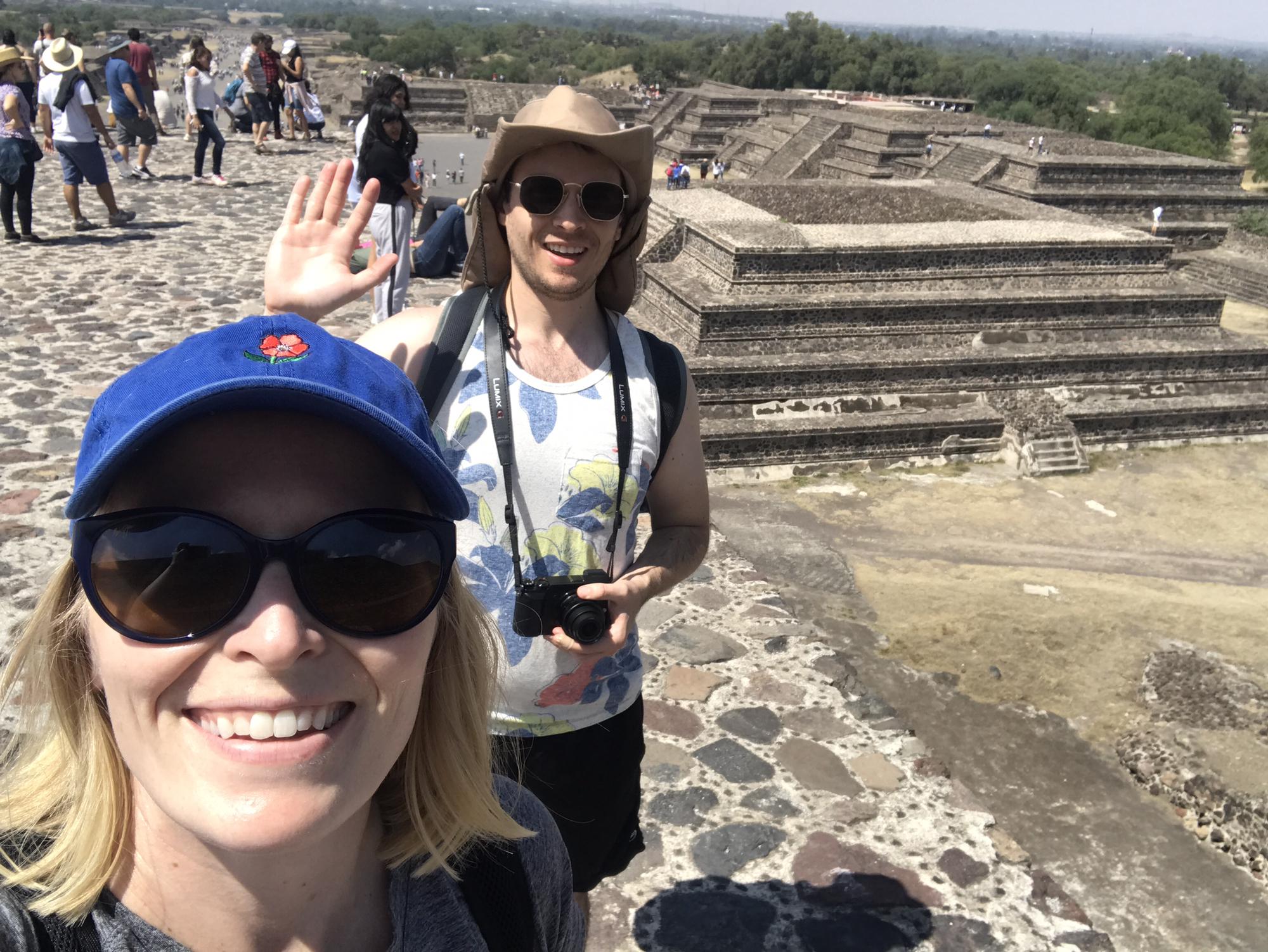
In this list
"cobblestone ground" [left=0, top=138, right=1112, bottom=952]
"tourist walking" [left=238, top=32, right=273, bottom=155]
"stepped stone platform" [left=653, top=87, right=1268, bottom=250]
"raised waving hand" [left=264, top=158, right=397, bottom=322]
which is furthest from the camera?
"stepped stone platform" [left=653, top=87, right=1268, bottom=250]

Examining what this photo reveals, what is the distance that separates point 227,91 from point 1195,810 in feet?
55.1

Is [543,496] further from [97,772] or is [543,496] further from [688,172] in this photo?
[688,172]

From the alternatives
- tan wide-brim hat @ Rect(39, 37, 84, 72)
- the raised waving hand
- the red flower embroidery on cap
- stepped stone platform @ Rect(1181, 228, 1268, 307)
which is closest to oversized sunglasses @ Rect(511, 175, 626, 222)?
the raised waving hand

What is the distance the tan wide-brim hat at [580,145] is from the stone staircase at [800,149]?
1832cm

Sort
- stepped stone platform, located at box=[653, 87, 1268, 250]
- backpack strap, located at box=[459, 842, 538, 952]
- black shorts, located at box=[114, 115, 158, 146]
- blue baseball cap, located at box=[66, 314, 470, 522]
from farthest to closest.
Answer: stepped stone platform, located at box=[653, 87, 1268, 250], black shorts, located at box=[114, 115, 158, 146], backpack strap, located at box=[459, 842, 538, 952], blue baseball cap, located at box=[66, 314, 470, 522]

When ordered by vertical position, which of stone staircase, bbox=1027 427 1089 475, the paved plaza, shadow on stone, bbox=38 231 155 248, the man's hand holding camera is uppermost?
the man's hand holding camera

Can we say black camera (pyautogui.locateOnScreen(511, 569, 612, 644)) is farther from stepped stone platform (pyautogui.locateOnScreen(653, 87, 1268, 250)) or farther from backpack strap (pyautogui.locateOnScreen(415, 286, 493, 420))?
stepped stone platform (pyautogui.locateOnScreen(653, 87, 1268, 250))

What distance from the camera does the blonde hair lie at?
111 cm

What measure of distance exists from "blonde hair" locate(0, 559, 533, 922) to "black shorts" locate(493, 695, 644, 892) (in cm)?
81

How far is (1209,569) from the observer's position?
24.6 feet

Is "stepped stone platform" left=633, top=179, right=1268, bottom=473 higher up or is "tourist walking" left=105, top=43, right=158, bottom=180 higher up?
"tourist walking" left=105, top=43, right=158, bottom=180

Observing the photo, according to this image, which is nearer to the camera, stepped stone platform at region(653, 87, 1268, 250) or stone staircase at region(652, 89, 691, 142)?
stepped stone platform at region(653, 87, 1268, 250)

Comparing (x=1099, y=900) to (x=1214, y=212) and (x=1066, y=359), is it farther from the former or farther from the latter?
(x=1214, y=212)

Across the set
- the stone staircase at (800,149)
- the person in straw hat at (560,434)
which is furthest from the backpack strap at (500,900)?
the stone staircase at (800,149)
